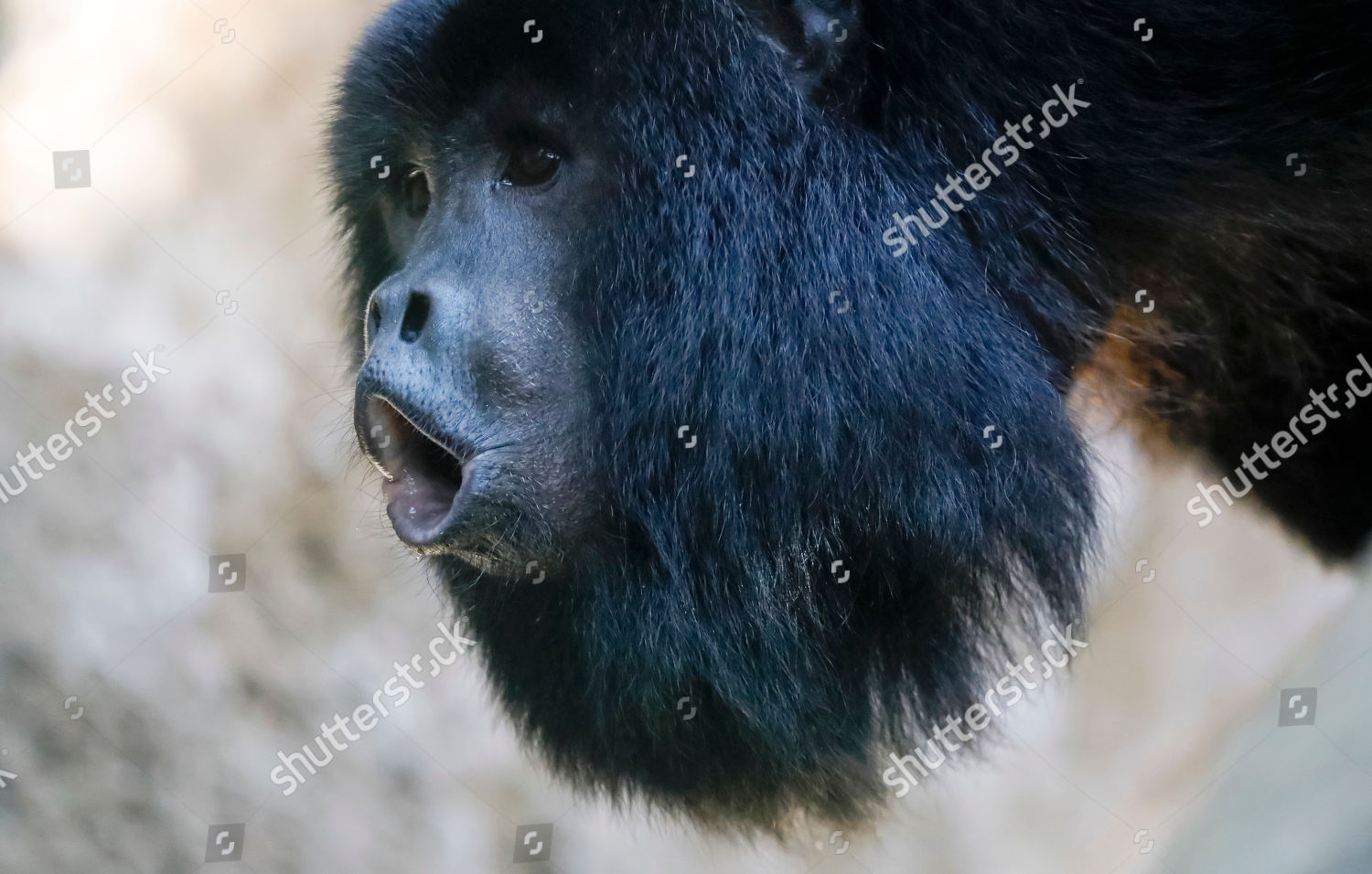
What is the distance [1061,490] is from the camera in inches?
40.5

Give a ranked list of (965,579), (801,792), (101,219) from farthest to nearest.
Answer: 1. (101,219)
2. (801,792)
3. (965,579)

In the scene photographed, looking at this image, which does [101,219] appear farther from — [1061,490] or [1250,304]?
[1250,304]

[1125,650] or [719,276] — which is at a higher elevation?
[719,276]

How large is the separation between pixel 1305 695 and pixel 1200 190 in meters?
0.63

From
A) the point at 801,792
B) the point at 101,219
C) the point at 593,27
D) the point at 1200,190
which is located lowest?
the point at 101,219

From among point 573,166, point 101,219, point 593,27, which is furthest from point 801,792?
point 101,219

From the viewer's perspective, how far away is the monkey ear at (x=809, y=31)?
89 centimetres

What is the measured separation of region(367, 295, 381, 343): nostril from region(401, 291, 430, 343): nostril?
26 mm
